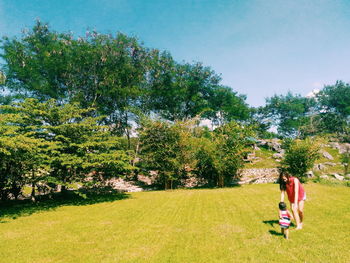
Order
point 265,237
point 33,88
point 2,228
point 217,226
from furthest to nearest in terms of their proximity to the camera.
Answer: point 33,88 < point 2,228 < point 217,226 < point 265,237

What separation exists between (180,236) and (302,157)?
1581cm

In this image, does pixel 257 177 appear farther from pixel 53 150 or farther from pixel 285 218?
pixel 53 150

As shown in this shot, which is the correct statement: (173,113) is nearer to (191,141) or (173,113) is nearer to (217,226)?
(191,141)

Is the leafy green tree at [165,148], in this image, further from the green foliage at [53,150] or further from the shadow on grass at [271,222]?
the shadow on grass at [271,222]

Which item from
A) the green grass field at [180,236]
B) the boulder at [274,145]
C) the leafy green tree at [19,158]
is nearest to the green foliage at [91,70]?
the leafy green tree at [19,158]

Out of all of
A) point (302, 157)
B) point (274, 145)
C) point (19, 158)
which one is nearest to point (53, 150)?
point (19, 158)

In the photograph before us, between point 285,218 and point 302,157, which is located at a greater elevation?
point 302,157

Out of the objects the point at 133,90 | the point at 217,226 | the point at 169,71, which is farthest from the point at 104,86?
the point at 217,226

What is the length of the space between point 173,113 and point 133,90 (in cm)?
1210

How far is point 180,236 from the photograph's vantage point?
6.18 metres

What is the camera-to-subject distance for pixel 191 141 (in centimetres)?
1903

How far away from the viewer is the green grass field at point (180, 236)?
486 cm

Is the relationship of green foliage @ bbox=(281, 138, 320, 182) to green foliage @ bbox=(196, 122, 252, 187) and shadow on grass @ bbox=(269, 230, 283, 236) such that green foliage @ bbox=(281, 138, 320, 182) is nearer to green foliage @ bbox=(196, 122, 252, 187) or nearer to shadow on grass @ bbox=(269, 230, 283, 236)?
green foliage @ bbox=(196, 122, 252, 187)

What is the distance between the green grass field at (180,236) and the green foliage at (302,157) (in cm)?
790
